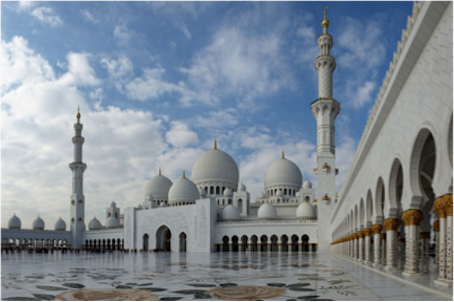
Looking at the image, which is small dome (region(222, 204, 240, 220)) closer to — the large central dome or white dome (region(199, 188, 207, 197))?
white dome (region(199, 188, 207, 197))

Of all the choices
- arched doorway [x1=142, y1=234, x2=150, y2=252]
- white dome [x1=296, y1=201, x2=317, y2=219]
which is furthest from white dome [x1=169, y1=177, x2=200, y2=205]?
white dome [x1=296, y1=201, x2=317, y2=219]

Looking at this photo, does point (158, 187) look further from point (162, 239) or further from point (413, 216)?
point (413, 216)

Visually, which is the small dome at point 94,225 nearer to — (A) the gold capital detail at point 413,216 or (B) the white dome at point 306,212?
(B) the white dome at point 306,212

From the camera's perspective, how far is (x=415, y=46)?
6547 millimetres

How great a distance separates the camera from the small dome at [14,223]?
155ft

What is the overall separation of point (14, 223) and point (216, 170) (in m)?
24.6

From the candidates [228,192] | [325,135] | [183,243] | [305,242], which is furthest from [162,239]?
[325,135]

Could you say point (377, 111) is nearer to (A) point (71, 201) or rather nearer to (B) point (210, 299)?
(B) point (210, 299)

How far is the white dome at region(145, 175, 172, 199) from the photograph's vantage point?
46.5 meters

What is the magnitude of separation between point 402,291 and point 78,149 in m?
43.8

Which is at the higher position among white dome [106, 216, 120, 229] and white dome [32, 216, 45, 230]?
white dome [106, 216, 120, 229]

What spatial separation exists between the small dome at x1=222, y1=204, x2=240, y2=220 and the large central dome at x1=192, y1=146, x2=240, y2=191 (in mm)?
5397

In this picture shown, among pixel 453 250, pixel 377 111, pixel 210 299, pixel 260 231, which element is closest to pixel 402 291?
pixel 453 250

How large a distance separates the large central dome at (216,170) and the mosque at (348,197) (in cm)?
11
